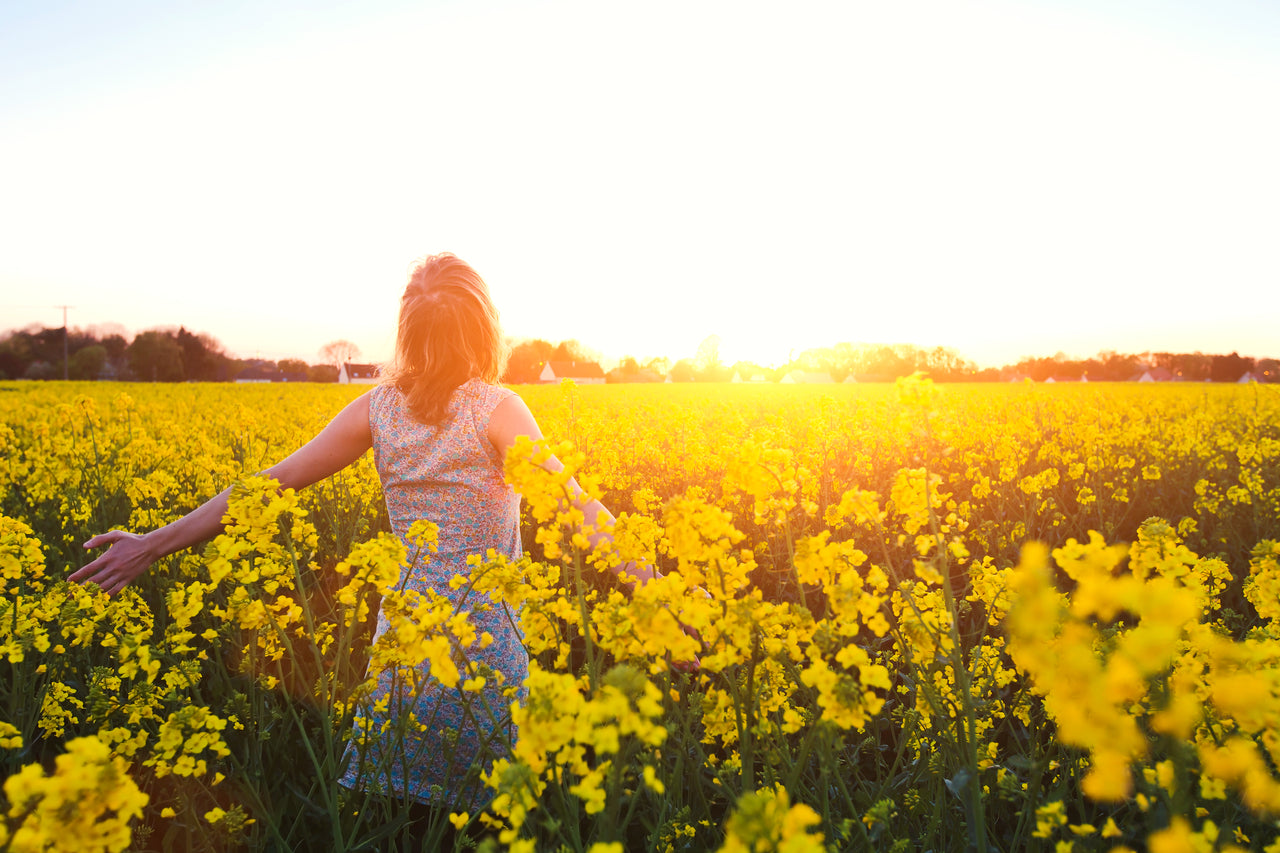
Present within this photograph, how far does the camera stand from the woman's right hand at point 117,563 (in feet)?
7.52

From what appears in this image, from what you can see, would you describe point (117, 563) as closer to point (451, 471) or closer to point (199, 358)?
point (451, 471)

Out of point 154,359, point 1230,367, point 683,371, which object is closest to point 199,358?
point 154,359

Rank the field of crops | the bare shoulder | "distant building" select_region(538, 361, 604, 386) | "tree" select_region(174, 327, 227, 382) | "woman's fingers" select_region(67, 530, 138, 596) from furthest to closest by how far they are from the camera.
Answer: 1. "distant building" select_region(538, 361, 604, 386)
2. "tree" select_region(174, 327, 227, 382)
3. the bare shoulder
4. "woman's fingers" select_region(67, 530, 138, 596)
5. the field of crops

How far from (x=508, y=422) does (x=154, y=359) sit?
6259 cm

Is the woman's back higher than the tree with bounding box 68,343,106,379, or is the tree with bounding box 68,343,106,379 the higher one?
the tree with bounding box 68,343,106,379

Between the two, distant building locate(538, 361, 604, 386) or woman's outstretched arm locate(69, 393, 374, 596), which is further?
distant building locate(538, 361, 604, 386)

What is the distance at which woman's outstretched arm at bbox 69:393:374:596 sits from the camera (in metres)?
2.31

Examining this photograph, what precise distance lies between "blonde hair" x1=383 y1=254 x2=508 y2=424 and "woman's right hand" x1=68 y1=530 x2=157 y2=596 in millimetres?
1067

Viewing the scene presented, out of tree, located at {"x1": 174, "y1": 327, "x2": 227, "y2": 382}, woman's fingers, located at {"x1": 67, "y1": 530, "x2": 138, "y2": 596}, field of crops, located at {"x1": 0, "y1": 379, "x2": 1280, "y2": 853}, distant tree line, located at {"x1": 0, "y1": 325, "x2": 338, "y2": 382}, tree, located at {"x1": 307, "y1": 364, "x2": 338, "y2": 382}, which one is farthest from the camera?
tree, located at {"x1": 307, "y1": 364, "x2": 338, "y2": 382}

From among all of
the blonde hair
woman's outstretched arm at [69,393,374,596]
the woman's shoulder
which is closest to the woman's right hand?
woman's outstretched arm at [69,393,374,596]

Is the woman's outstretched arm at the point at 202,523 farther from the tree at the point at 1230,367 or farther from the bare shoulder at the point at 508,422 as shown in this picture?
the tree at the point at 1230,367

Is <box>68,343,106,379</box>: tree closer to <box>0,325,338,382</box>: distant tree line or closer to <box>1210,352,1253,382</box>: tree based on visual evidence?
<box>0,325,338,382</box>: distant tree line

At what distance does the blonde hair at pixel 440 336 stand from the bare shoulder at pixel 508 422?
22cm

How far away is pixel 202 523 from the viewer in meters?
2.51
